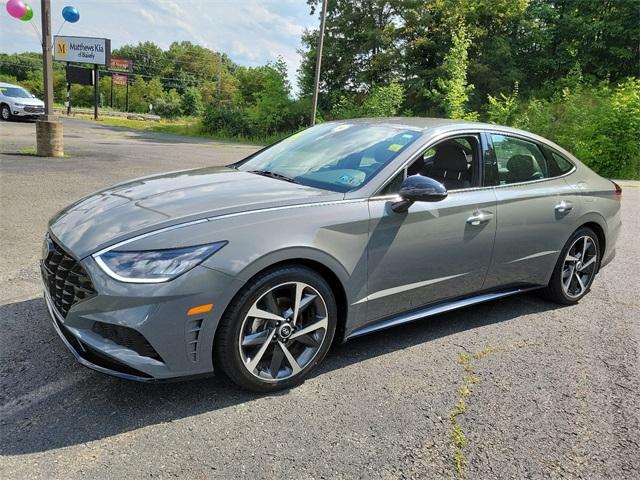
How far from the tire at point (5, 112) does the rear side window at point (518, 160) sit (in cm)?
2678

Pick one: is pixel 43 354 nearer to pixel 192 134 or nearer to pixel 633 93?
pixel 633 93

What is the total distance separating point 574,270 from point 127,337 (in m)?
3.78

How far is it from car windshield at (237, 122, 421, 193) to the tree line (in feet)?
65.2

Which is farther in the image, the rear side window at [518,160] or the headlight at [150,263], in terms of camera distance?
the rear side window at [518,160]

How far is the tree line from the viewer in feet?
83.6

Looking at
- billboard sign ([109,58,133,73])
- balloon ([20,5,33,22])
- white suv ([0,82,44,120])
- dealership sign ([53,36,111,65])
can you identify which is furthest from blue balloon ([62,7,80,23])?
billboard sign ([109,58,133,73])

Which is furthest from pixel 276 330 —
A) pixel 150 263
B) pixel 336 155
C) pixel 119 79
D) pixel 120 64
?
pixel 119 79

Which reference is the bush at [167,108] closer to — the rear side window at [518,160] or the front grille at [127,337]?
the rear side window at [518,160]

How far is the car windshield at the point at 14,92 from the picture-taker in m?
25.0

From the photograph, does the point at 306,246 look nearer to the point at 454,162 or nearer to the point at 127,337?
the point at 127,337

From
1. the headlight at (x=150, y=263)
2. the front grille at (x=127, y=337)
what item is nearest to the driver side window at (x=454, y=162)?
the headlight at (x=150, y=263)

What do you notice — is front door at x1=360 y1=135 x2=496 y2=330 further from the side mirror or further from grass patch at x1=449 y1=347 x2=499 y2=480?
grass patch at x1=449 y1=347 x2=499 y2=480

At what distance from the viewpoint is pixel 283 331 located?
287cm

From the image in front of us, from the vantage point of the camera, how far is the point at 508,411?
9.53ft
